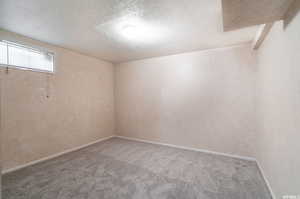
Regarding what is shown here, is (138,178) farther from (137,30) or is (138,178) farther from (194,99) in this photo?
(137,30)

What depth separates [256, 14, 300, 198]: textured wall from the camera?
3.74ft

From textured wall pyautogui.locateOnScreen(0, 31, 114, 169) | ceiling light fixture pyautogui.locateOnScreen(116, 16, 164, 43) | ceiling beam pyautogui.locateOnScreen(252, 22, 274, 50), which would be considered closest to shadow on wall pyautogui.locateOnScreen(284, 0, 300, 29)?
ceiling beam pyautogui.locateOnScreen(252, 22, 274, 50)

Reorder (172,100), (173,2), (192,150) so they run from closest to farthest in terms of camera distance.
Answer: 1. (173,2)
2. (192,150)
3. (172,100)

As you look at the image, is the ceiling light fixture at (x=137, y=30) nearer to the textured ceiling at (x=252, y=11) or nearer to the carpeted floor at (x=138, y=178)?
the textured ceiling at (x=252, y=11)

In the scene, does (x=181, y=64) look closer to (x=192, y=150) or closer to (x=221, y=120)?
(x=221, y=120)

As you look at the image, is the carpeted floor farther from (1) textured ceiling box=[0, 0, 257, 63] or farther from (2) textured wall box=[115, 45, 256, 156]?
(1) textured ceiling box=[0, 0, 257, 63]

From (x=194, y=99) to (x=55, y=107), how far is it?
3.19 metres

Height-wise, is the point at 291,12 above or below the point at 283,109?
above

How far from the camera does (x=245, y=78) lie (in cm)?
271

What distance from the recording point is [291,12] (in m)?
1.18

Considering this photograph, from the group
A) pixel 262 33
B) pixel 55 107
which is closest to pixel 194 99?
pixel 262 33

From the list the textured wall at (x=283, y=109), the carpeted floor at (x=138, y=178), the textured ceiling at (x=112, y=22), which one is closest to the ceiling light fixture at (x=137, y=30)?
the textured ceiling at (x=112, y=22)

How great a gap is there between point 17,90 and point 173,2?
2939 millimetres

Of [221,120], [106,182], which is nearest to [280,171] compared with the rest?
[221,120]
